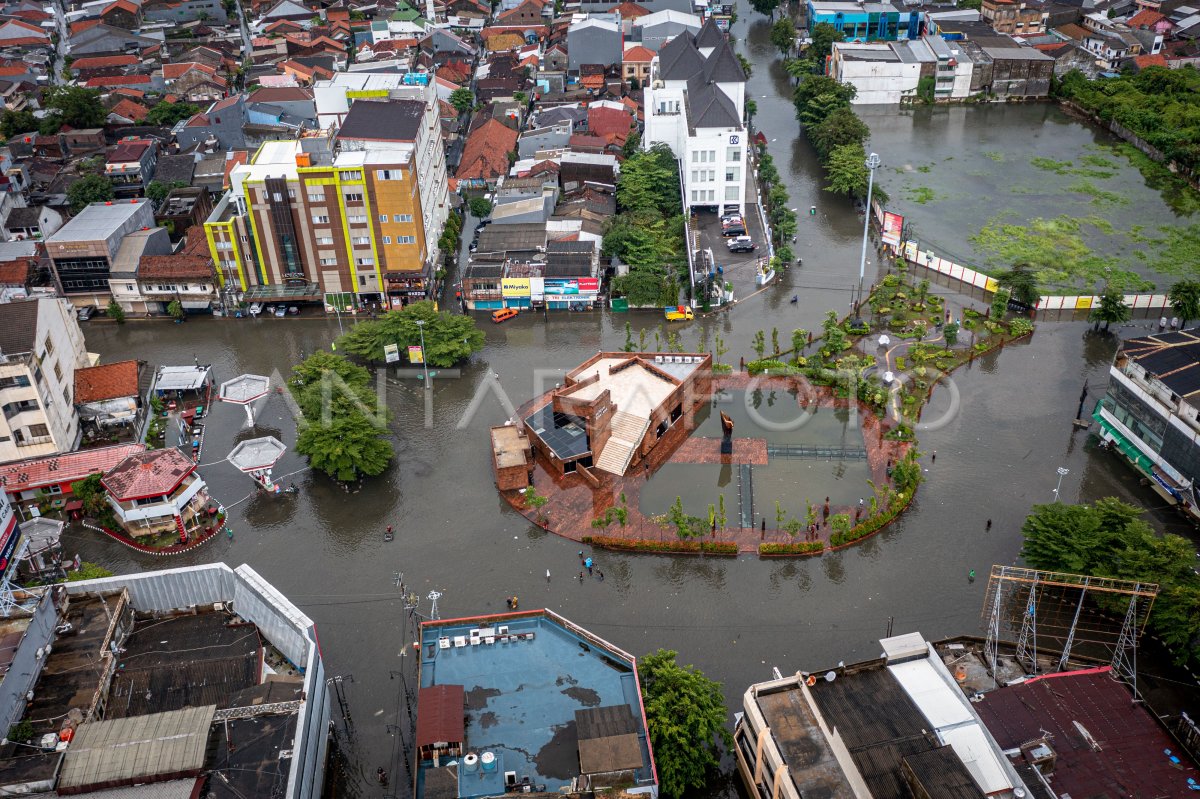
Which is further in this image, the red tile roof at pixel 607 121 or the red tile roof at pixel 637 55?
the red tile roof at pixel 637 55

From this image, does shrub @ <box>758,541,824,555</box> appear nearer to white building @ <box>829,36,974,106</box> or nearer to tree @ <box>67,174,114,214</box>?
tree @ <box>67,174,114,214</box>

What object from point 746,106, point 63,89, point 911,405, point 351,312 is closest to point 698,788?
point 911,405

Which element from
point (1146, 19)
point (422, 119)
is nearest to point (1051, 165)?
point (1146, 19)

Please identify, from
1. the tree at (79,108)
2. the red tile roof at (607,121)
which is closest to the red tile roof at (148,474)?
the red tile roof at (607,121)

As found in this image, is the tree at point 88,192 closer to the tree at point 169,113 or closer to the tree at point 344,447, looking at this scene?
the tree at point 169,113

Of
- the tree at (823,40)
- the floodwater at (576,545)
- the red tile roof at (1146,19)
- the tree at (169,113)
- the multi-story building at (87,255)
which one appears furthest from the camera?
the red tile roof at (1146,19)

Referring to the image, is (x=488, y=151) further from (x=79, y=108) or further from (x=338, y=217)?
(x=79, y=108)
